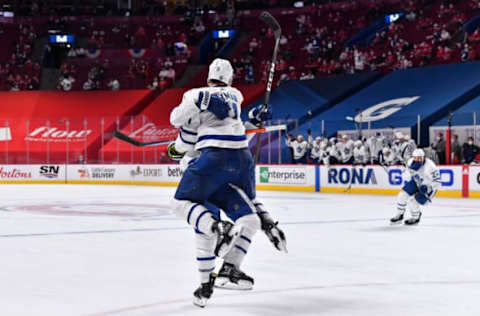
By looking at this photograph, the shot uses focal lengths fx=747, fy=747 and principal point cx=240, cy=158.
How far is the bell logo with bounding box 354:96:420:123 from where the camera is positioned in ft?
85.3

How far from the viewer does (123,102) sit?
115ft

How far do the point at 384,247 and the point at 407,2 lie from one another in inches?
1061

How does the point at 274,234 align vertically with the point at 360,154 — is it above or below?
below

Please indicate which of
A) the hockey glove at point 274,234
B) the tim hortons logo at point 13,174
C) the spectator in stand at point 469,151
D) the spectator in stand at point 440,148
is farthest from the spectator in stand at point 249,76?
the hockey glove at point 274,234

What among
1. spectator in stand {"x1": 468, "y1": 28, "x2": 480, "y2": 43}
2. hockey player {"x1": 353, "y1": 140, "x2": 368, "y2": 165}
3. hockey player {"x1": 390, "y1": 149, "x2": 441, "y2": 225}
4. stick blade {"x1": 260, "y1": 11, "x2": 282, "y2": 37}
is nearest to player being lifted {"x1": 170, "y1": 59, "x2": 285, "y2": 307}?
stick blade {"x1": 260, "y1": 11, "x2": 282, "y2": 37}

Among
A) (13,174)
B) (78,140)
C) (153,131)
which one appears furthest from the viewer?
(13,174)

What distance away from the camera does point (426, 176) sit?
36.7 ft

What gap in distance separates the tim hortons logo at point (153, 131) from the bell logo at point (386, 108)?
6.79 metres

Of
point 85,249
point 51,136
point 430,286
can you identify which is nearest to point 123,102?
point 51,136

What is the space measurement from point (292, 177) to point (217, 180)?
57.4 feet

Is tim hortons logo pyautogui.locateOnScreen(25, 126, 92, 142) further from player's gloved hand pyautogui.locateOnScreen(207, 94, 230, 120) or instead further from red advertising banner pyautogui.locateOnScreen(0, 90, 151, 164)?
player's gloved hand pyautogui.locateOnScreen(207, 94, 230, 120)

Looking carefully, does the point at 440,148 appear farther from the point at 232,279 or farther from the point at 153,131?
the point at 232,279

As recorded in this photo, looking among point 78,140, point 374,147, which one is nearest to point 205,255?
point 374,147

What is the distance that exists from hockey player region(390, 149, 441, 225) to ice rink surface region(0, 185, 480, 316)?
268 mm
